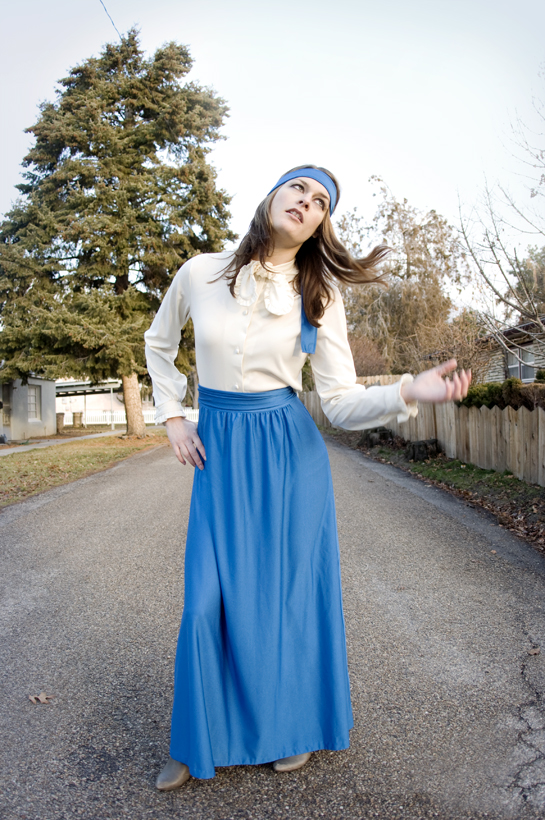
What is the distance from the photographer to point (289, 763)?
2.27m

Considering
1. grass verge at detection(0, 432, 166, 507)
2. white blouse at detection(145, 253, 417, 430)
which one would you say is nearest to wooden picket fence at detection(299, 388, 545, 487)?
grass verge at detection(0, 432, 166, 507)

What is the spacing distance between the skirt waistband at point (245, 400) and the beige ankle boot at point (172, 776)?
1.26m

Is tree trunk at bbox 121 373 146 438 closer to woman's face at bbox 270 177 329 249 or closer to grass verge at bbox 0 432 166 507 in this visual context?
grass verge at bbox 0 432 166 507

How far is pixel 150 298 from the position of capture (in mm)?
21969

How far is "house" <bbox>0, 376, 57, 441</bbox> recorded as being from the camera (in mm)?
24219

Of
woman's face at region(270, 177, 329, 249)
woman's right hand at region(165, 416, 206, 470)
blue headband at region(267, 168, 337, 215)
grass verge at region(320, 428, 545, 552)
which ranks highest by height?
blue headband at region(267, 168, 337, 215)

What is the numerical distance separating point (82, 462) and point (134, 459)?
1454mm

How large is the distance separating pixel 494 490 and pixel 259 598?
22.6 feet

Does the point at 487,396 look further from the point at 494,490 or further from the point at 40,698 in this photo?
the point at 40,698

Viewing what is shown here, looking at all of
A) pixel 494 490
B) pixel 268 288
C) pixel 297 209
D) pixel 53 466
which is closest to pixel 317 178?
pixel 297 209

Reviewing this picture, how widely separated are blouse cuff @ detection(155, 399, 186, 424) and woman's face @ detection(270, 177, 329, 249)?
0.73m

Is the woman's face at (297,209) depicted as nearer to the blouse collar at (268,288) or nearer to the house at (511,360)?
the blouse collar at (268,288)

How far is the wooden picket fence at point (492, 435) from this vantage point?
26.1ft

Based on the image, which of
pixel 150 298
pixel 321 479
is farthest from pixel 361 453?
pixel 321 479
